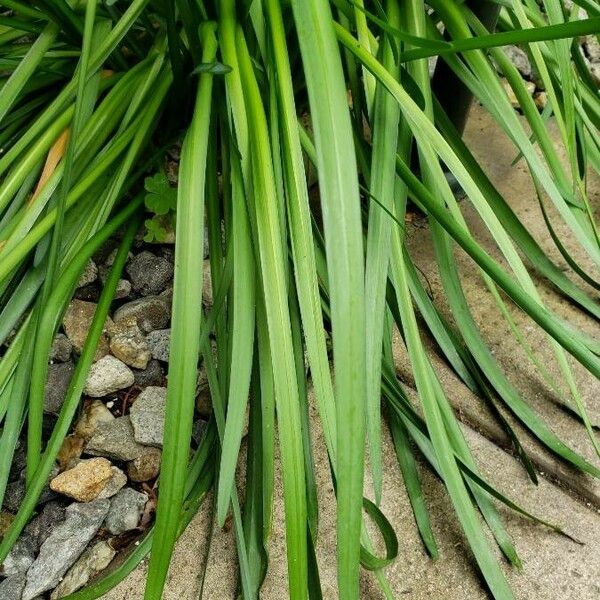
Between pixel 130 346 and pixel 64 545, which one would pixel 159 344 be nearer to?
pixel 130 346

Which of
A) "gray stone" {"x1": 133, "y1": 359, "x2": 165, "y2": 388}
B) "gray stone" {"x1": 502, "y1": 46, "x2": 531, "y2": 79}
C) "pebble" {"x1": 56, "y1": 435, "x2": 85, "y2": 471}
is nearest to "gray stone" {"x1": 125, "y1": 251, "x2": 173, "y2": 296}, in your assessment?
"gray stone" {"x1": 133, "y1": 359, "x2": 165, "y2": 388}

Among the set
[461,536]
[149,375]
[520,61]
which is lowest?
[461,536]

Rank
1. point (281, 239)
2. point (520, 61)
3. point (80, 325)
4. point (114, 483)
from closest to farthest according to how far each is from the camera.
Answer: point (281, 239) < point (114, 483) < point (80, 325) < point (520, 61)

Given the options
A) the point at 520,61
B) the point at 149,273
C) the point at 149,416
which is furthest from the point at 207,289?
the point at 520,61

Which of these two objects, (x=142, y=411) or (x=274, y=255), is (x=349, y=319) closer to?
(x=274, y=255)

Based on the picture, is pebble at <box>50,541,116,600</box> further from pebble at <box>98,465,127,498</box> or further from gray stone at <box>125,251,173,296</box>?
gray stone at <box>125,251,173,296</box>

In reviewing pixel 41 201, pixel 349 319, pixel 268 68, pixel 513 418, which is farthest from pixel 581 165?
pixel 41 201
